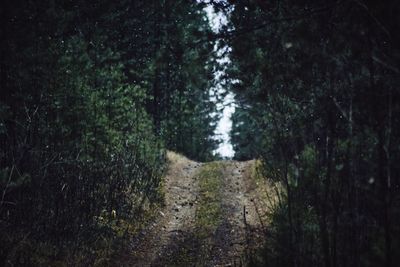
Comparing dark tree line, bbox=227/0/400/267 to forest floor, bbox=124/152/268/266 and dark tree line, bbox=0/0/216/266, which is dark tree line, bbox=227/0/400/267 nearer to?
dark tree line, bbox=0/0/216/266

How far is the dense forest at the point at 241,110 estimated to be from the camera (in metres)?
4.71

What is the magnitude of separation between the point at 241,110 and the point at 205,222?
5.39 m

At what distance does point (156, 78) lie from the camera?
2522cm

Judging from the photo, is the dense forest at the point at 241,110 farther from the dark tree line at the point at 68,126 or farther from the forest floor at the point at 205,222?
the forest floor at the point at 205,222

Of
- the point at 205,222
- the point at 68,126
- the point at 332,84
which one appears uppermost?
the point at 68,126

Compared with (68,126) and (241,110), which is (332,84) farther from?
(68,126)

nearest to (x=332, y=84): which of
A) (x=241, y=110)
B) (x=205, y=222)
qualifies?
(x=241, y=110)

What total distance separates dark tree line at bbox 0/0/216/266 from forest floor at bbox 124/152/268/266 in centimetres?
103

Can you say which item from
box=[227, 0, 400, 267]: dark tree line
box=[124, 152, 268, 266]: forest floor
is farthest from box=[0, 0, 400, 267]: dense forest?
box=[124, 152, 268, 266]: forest floor

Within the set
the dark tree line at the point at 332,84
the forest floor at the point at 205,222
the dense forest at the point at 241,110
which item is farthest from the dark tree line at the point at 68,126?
the forest floor at the point at 205,222

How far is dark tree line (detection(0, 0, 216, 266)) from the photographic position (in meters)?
6.48

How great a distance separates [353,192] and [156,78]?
21318 mm

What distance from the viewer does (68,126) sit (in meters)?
10.5

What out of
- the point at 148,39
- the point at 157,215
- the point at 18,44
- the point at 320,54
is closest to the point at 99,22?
the point at 148,39
